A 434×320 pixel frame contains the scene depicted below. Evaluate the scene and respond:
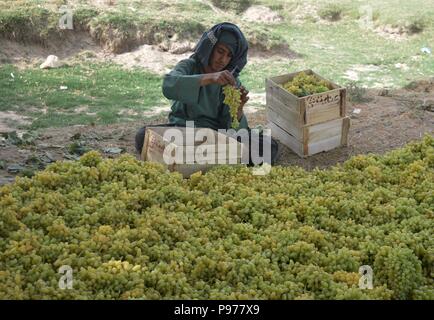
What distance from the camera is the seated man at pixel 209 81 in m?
6.27

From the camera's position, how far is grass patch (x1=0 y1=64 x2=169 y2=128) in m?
9.43

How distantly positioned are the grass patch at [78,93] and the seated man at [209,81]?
276cm

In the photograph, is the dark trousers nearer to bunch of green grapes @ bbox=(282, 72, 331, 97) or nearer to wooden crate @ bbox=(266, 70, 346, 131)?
wooden crate @ bbox=(266, 70, 346, 131)

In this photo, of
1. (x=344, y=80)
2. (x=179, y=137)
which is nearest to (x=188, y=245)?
(x=179, y=137)

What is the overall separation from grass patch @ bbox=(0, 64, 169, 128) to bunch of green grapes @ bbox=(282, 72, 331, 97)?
3004 mm

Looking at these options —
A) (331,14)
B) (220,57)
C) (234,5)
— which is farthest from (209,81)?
(234,5)

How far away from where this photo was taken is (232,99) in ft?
21.5

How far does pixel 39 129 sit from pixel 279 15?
10361 mm

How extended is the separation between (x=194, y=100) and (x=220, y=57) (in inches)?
22.5

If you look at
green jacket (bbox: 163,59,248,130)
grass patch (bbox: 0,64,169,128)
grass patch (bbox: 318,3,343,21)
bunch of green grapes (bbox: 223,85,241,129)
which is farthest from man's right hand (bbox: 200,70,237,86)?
grass patch (bbox: 318,3,343,21)

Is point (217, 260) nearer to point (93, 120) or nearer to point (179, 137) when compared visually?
point (179, 137)

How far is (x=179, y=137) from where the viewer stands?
6.42m

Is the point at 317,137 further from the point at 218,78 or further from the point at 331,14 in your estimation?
the point at 331,14

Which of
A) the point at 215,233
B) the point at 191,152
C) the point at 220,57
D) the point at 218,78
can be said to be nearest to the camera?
the point at 215,233
